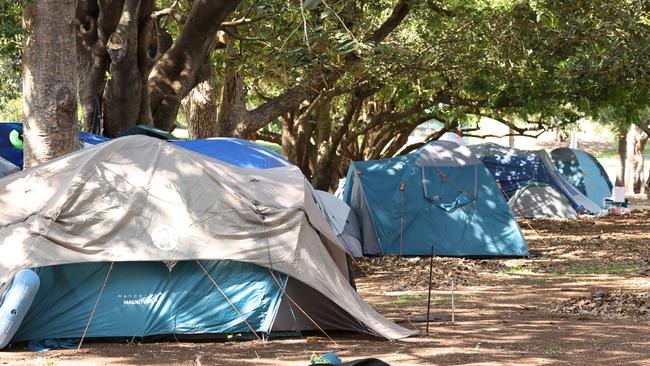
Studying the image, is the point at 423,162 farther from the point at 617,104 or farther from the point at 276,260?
the point at 276,260

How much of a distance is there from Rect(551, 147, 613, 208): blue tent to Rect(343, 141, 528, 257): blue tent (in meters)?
11.8

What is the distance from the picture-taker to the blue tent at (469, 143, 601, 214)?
25969mm

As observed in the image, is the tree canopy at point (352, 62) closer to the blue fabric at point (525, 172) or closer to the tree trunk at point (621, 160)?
the blue fabric at point (525, 172)

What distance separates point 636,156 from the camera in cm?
3997

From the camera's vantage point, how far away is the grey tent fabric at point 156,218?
866 centimetres

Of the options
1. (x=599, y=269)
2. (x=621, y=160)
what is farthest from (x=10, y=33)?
(x=621, y=160)

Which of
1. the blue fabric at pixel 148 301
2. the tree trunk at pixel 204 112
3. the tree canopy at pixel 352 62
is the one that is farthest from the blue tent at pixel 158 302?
the tree trunk at pixel 204 112

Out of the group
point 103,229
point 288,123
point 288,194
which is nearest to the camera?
point 103,229

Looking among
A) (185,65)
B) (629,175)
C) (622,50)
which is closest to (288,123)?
(185,65)

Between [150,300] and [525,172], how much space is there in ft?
60.7

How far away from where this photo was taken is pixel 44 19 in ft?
33.4

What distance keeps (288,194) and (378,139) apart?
1740cm

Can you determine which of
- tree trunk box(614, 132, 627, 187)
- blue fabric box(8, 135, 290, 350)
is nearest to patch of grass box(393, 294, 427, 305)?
blue fabric box(8, 135, 290, 350)

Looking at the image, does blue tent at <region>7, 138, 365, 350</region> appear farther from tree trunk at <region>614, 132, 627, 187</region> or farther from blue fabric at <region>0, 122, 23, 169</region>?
tree trunk at <region>614, 132, 627, 187</region>
